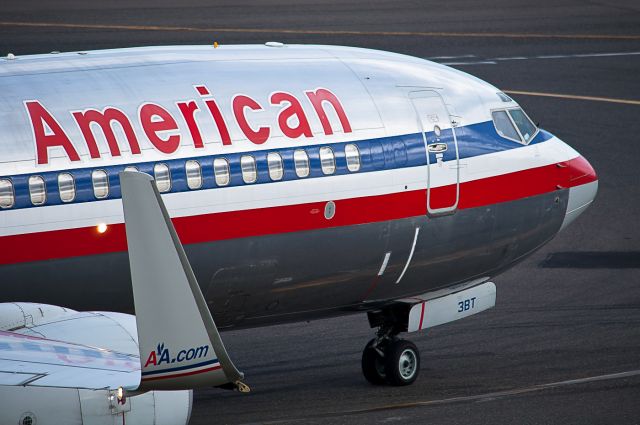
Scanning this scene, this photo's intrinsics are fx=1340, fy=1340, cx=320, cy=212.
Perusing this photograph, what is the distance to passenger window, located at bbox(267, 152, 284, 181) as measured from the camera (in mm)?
21188

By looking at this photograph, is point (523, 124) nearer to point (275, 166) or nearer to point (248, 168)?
point (275, 166)

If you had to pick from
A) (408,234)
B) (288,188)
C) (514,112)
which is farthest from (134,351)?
(514,112)

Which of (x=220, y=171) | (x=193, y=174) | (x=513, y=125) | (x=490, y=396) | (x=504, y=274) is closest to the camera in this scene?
(x=193, y=174)

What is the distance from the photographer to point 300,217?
70.0ft

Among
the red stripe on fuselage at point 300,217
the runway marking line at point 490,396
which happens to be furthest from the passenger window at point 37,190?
the runway marking line at point 490,396

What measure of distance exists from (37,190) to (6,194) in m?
0.45

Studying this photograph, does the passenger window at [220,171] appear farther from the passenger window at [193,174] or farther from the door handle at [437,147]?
the door handle at [437,147]

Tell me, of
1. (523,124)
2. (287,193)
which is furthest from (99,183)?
(523,124)

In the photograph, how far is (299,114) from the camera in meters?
21.7

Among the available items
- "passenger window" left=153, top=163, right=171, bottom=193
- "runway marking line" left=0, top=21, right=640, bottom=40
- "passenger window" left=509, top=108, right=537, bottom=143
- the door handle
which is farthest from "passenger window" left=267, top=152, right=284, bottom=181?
"runway marking line" left=0, top=21, right=640, bottom=40

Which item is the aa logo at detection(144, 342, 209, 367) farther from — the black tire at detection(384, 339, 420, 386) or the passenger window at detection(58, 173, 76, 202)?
the black tire at detection(384, 339, 420, 386)

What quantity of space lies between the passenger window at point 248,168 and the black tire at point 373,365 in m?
4.67

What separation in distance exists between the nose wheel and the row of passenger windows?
147 inches

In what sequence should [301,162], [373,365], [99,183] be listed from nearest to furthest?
1. [99,183]
2. [301,162]
3. [373,365]
